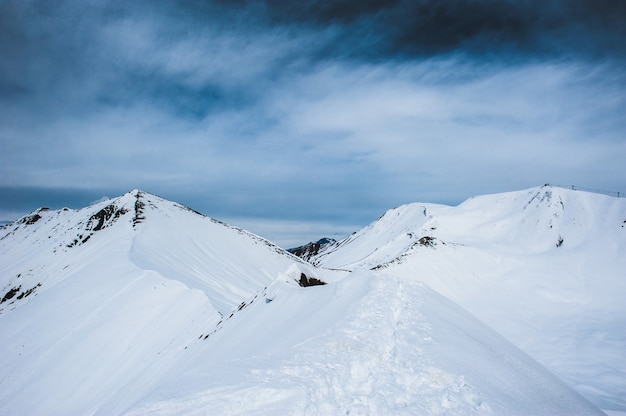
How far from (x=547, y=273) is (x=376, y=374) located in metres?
48.7

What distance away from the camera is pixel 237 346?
41.7ft

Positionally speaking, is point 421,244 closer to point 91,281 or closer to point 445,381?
point 91,281

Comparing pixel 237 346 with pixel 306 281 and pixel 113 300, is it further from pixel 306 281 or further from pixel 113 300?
pixel 113 300

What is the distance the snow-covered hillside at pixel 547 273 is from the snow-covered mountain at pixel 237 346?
19.1 meters

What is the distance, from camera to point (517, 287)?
42938 mm

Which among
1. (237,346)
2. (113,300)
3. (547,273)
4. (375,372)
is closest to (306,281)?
(237,346)

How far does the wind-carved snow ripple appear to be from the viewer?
20.3 ft

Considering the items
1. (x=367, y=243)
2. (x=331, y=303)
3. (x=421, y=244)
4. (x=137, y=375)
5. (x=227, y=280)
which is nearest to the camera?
(x=331, y=303)

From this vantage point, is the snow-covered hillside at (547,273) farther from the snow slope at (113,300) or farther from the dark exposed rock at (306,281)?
the snow slope at (113,300)

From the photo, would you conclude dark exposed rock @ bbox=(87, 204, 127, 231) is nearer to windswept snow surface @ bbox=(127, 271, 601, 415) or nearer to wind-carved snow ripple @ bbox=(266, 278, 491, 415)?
windswept snow surface @ bbox=(127, 271, 601, 415)

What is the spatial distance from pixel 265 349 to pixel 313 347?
2214 millimetres

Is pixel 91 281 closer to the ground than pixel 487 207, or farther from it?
closer to the ground

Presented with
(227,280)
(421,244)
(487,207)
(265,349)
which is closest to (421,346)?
(265,349)

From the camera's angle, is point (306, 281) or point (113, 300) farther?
point (113, 300)
